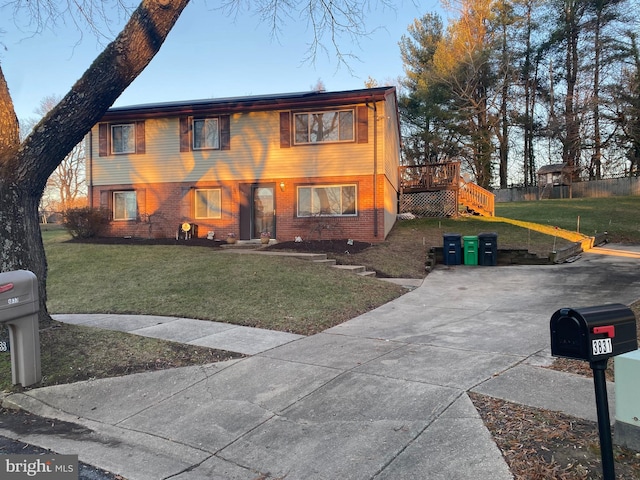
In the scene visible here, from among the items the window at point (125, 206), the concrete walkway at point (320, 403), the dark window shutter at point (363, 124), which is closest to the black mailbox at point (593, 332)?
the concrete walkway at point (320, 403)

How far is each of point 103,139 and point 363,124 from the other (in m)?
10.7

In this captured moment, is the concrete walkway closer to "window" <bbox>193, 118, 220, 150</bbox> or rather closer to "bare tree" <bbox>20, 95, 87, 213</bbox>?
"window" <bbox>193, 118, 220, 150</bbox>

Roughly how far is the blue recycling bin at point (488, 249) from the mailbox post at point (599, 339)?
39.4 feet

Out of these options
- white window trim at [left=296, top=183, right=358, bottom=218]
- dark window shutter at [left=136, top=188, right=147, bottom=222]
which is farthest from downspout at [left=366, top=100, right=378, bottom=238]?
dark window shutter at [left=136, top=188, right=147, bottom=222]

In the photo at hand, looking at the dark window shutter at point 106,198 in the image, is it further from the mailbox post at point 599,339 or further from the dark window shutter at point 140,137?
the mailbox post at point 599,339

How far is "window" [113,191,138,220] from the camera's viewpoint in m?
18.2

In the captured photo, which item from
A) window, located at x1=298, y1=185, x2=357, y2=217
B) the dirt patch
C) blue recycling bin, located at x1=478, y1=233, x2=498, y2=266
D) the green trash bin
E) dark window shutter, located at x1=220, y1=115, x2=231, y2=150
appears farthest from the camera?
dark window shutter, located at x1=220, y1=115, x2=231, y2=150

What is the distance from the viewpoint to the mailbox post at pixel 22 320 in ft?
14.3

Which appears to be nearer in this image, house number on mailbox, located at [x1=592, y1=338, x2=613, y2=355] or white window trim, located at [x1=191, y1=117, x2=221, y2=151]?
house number on mailbox, located at [x1=592, y1=338, x2=613, y2=355]

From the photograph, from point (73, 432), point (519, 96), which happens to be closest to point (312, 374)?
point (73, 432)

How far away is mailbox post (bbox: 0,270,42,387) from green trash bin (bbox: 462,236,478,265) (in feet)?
40.0

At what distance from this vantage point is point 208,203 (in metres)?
17.5

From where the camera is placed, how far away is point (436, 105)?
34844 mm
